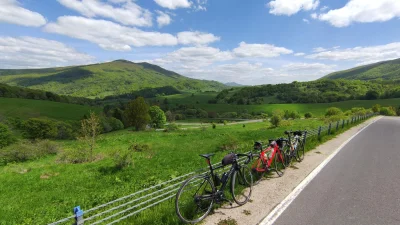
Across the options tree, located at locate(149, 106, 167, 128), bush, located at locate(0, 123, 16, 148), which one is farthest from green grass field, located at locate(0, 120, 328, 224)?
tree, located at locate(149, 106, 167, 128)

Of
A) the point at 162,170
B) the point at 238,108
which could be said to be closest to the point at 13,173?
the point at 162,170

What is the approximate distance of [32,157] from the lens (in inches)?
837

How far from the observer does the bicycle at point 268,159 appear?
884cm

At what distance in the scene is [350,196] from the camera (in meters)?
7.50

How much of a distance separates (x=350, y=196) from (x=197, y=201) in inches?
198

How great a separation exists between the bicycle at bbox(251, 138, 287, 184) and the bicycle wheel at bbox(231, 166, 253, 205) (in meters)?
0.90

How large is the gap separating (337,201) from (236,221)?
344 cm

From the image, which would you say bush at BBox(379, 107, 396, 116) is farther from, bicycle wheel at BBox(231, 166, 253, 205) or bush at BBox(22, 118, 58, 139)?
bush at BBox(22, 118, 58, 139)

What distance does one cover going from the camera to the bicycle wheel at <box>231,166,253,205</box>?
7.21m

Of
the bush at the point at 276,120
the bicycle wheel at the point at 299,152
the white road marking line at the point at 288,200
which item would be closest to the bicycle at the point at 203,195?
the white road marking line at the point at 288,200

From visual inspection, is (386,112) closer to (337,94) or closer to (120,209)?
(337,94)

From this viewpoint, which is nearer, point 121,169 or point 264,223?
point 264,223

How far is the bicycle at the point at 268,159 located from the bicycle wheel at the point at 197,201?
2868 mm

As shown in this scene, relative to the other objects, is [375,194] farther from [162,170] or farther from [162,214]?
[162,170]
